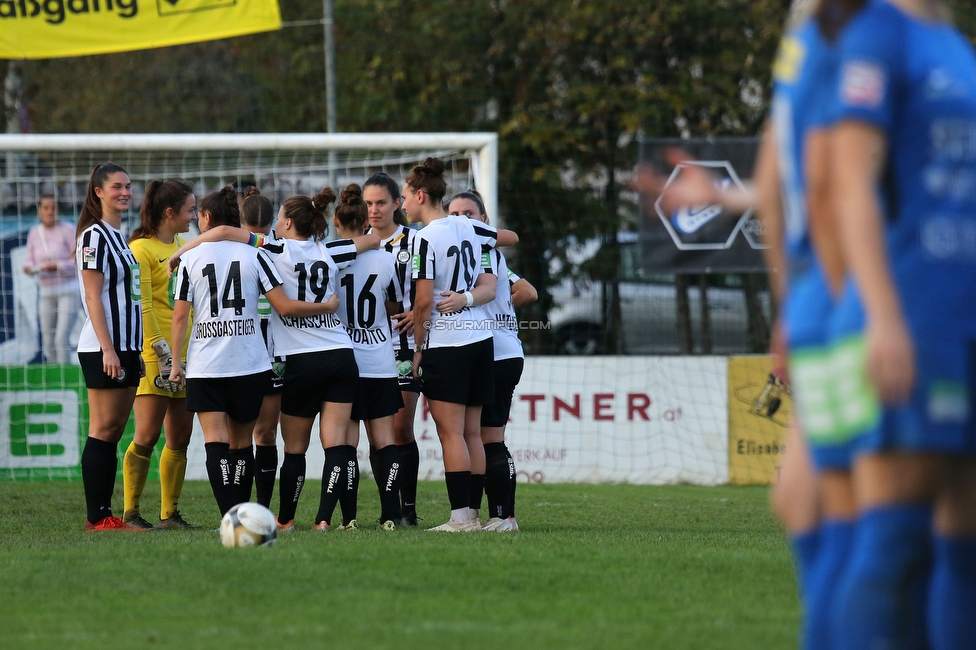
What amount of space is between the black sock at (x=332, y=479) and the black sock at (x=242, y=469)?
46 cm

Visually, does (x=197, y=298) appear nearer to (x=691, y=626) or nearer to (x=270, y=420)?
(x=270, y=420)

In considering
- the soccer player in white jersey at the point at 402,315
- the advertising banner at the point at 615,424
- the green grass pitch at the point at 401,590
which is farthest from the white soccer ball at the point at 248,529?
the advertising banner at the point at 615,424

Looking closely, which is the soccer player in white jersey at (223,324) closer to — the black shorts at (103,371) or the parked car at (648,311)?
the black shorts at (103,371)

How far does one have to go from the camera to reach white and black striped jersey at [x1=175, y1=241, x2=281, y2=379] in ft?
24.2

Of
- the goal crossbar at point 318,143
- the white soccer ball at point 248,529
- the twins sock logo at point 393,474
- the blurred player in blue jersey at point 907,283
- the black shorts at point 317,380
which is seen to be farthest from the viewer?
the goal crossbar at point 318,143

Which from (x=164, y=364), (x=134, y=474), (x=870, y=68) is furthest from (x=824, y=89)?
(x=134, y=474)

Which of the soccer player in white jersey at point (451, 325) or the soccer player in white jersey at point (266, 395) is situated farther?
the soccer player in white jersey at point (266, 395)

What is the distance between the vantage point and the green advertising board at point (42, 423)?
12.1 metres

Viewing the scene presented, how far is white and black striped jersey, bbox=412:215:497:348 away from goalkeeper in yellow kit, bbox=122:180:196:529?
163 cm

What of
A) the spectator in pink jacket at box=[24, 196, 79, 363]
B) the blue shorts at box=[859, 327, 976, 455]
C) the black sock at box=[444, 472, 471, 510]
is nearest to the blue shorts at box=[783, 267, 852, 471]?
the blue shorts at box=[859, 327, 976, 455]

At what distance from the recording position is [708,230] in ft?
44.8

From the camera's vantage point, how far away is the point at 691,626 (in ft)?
14.7

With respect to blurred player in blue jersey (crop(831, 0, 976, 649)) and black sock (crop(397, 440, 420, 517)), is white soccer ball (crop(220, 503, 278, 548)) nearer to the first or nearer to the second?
black sock (crop(397, 440, 420, 517))

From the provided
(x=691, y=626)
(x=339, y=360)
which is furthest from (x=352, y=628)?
A: (x=339, y=360)
